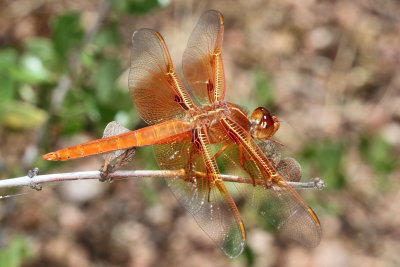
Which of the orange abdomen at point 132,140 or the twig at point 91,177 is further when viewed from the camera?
the orange abdomen at point 132,140

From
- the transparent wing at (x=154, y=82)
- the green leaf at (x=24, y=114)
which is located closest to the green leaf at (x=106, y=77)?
the green leaf at (x=24, y=114)

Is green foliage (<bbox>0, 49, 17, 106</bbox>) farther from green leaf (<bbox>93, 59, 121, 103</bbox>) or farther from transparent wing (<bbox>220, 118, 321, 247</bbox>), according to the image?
transparent wing (<bbox>220, 118, 321, 247</bbox>)

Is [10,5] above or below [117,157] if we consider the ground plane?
above

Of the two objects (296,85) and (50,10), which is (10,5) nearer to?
(50,10)

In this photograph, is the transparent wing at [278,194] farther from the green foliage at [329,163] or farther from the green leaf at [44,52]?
the green leaf at [44,52]

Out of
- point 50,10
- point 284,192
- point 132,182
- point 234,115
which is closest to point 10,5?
point 50,10

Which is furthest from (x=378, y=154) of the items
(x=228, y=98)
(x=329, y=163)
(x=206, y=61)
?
(x=206, y=61)
